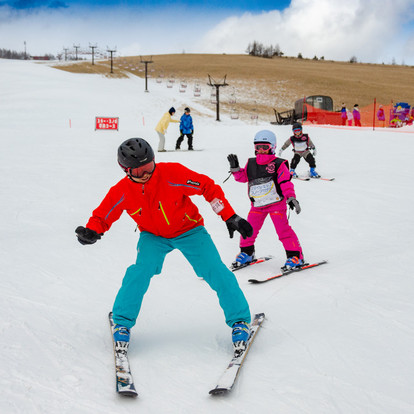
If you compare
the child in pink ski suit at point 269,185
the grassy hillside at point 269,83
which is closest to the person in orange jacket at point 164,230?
the child in pink ski suit at point 269,185

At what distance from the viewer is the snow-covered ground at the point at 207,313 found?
254 centimetres

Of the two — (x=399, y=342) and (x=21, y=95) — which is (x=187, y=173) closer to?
(x=399, y=342)

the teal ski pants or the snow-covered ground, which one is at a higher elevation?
the teal ski pants

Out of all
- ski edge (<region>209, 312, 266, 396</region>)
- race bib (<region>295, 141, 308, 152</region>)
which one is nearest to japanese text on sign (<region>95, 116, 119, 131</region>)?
race bib (<region>295, 141, 308, 152</region>)

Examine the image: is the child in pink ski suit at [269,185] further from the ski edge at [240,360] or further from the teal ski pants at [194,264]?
the teal ski pants at [194,264]

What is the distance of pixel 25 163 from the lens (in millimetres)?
11195

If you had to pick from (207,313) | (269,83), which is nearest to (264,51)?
(269,83)

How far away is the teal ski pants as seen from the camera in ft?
9.86

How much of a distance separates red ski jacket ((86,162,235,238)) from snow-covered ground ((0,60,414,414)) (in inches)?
33.8

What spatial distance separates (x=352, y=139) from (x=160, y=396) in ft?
54.4

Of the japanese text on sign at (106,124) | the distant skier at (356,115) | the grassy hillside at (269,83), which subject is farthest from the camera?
the grassy hillside at (269,83)

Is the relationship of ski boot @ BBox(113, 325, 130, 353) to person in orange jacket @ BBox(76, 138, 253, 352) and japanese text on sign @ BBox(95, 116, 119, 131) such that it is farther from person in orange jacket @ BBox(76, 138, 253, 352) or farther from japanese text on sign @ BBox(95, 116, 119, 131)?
japanese text on sign @ BBox(95, 116, 119, 131)

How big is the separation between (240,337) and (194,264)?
57 cm

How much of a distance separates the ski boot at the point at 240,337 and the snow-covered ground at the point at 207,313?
95 millimetres
